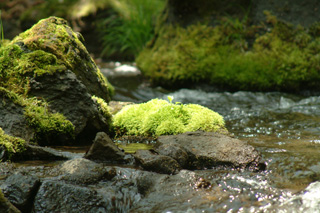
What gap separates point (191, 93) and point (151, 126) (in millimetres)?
3861

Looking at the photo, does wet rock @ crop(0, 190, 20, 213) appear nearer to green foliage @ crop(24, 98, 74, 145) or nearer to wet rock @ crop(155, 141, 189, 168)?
green foliage @ crop(24, 98, 74, 145)

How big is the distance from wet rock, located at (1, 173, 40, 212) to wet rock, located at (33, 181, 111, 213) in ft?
0.19

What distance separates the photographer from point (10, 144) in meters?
3.26

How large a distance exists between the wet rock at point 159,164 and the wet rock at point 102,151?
31cm

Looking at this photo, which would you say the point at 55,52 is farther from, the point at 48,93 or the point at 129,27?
the point at 129,27

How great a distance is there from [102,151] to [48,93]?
1.23 metres

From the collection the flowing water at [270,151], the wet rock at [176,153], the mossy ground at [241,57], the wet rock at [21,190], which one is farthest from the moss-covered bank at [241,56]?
the wet rock at [21,190]

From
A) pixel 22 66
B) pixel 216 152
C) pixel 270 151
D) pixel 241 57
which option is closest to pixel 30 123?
pixel 22 66

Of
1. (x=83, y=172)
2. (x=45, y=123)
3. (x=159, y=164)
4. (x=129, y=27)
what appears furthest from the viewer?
(x=129, y=27)

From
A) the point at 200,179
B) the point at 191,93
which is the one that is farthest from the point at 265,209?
the point at 191,93

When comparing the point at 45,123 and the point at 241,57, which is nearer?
the point at 45,123

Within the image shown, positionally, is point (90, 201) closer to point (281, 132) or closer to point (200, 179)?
point (200, 179)

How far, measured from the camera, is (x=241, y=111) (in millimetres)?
6383

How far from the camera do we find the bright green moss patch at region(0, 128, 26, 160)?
3212 millimetres
